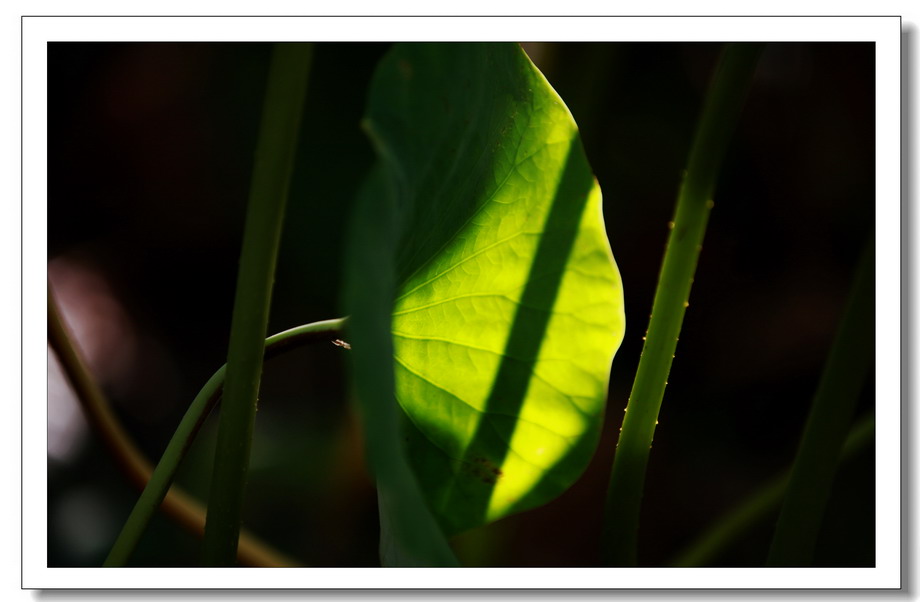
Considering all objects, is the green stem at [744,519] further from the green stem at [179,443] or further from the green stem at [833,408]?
the green stem at [179,443]

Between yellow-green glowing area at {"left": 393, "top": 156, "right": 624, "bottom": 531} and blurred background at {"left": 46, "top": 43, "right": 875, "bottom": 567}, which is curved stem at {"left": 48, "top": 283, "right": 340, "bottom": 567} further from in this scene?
blurred background at {"left": 46, "top": 43, "right": 875, "bottom": 567}

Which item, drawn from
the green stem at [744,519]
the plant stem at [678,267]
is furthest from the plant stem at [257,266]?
the green stem at [744,519]

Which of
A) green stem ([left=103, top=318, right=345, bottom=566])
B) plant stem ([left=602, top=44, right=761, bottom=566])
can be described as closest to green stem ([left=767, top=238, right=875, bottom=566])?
plant stem ([left=602, top=44, right=761, bottom=566])

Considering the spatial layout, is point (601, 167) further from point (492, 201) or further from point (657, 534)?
point (492, 201)

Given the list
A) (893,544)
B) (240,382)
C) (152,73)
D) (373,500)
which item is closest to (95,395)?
(240,382)

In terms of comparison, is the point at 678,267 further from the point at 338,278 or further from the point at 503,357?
the point at 338,278
